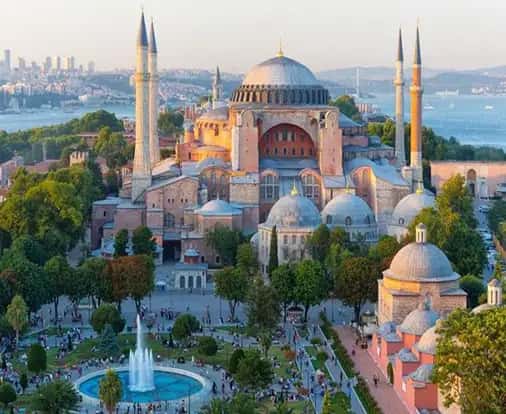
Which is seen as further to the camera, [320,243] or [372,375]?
[320,243]

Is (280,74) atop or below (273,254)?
atop

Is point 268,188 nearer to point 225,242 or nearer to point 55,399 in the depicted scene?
point 225,242

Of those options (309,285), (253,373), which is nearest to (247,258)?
(309,285)

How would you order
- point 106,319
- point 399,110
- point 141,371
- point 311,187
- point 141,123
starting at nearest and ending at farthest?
1. point 141,371
2. point 106,319
3. point 311,187
4. point 141,123
5. point 399,110

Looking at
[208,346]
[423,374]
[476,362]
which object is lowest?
[208,346]

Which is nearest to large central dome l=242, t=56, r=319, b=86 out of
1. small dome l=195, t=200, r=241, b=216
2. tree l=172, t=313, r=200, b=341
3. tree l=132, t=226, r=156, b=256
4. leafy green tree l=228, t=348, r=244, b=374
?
small dome l=195, t=200, r=241, b=216

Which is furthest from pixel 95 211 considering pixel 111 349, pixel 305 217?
pixel 111 349

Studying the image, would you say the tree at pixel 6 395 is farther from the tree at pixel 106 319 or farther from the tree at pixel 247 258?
the tree at pixel 247 258

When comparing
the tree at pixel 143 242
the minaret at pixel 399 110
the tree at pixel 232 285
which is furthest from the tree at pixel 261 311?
the minaret at pixel 399 110
